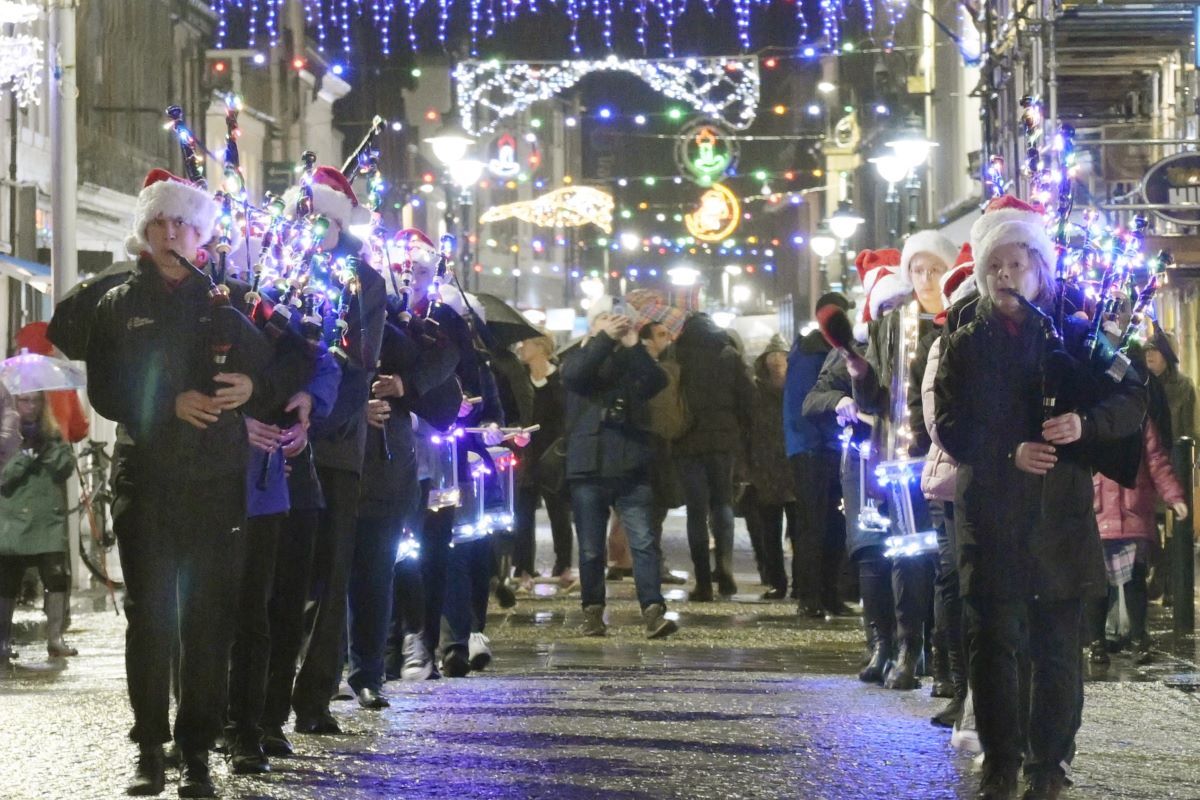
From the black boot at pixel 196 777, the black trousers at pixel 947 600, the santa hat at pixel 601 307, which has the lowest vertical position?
the black boot at pixel 196 777

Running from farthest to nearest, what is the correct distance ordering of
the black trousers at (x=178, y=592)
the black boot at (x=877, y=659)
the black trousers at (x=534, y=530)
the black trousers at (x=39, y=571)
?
the black trousers at (x=534, y=530)
the black trousers at (x=39, y=571)
the black boot at (x=877, y=659)
the black trousers at (x=178, y=592)

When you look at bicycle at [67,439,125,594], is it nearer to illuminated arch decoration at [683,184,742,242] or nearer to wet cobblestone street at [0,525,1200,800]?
wet cobblestone street at [0,525,1200,800]

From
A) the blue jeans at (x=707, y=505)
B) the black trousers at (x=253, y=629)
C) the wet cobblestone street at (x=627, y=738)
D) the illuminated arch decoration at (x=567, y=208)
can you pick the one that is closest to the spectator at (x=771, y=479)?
the blue jeans at (x=707, y=505)

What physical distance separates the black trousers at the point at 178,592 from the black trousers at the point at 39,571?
5.66 meters

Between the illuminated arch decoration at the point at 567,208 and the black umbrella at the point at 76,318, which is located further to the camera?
the illuminated arch decoration at the point at 567,208

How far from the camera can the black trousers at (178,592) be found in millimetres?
6621

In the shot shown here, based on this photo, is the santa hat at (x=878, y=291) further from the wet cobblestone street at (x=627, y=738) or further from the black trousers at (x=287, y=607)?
the black trousers at (x=287, y=607)

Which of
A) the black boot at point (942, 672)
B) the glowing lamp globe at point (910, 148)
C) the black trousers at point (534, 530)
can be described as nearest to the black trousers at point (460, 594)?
the black boot at point (942, 672)

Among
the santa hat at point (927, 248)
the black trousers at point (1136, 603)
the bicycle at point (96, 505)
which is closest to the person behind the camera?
the santa hat at point (927, 248)

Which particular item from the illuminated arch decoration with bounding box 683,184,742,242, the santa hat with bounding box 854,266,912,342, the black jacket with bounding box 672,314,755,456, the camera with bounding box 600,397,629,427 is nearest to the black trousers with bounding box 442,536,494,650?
the camera with bounding box 600,397,629,427

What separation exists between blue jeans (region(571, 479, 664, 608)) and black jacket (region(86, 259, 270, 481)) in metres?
6.36

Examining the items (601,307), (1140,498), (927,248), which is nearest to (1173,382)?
(1140,498)

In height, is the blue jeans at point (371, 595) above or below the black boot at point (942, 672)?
above

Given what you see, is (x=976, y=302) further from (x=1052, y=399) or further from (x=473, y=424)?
(x=473, y=424)
